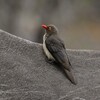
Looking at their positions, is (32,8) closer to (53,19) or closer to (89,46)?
(53,19)

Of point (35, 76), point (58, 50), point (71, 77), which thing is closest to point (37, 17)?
point (58, 50)

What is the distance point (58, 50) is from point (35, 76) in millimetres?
699

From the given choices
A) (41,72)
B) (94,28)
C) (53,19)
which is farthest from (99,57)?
(94,28)

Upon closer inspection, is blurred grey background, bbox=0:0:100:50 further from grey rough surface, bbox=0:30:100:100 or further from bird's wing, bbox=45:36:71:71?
grey rough surface, bbox=0:30:100:100

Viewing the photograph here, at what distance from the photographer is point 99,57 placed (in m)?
7.40

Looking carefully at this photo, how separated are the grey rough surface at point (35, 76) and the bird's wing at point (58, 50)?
110 millimetres

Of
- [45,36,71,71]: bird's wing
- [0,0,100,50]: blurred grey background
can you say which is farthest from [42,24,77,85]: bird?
[0,0,100,50]: blurred grey background

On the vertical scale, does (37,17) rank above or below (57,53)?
below

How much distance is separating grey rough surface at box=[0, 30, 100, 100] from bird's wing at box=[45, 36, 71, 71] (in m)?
0.11

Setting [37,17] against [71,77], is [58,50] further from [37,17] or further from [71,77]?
[37,17]

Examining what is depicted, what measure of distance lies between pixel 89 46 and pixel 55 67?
28.4ft

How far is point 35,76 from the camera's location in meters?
6.52

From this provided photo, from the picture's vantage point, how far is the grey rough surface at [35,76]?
633cm

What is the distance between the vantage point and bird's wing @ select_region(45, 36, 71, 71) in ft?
22.7
